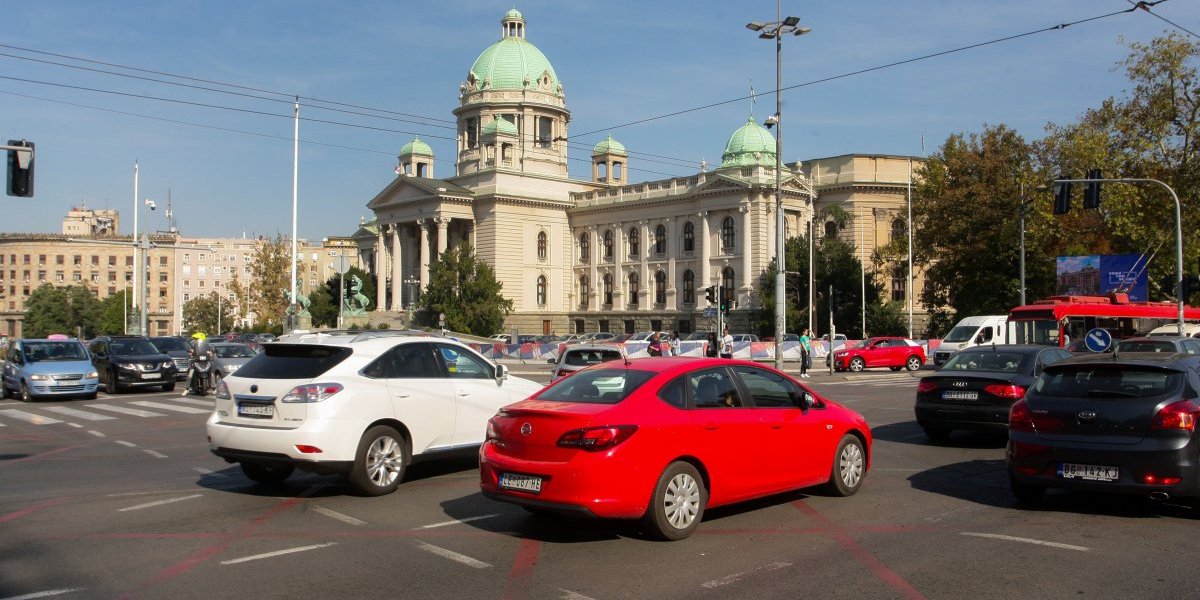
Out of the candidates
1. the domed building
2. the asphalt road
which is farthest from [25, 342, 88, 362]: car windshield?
the domed building

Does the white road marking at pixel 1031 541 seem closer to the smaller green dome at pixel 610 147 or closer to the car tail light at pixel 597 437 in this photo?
the car tail light at pixel 597 437

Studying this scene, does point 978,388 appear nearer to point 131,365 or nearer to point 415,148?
point 131,365

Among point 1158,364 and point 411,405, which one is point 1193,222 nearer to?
point 1158,364

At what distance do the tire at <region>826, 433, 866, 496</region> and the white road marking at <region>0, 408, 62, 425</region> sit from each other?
51.1ft

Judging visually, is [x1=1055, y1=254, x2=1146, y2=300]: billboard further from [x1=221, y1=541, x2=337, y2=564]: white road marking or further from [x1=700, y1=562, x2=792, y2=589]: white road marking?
[x1=221, y1=541, x2=337, y2=564]: white road marking

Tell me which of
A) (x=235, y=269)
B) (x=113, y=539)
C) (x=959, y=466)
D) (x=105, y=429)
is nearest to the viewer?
(x=113, y=539)

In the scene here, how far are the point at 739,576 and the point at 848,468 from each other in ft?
11.3

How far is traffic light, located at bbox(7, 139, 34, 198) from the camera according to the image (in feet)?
64.1

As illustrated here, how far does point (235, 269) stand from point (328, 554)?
148 metres

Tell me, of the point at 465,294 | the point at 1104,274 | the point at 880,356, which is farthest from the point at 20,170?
the point at 465,294

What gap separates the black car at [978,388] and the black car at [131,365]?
2113 cm

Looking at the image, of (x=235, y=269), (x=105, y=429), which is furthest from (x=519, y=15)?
(x=105, y=429)

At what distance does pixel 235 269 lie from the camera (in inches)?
5748

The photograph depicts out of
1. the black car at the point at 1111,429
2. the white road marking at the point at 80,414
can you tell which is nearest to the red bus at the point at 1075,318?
the black car at the point at 1111,429
